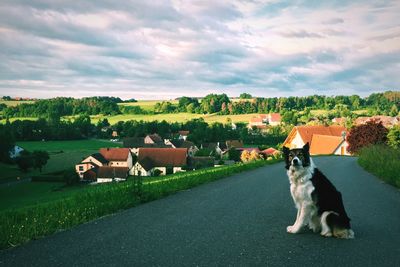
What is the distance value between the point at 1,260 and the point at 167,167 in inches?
2220

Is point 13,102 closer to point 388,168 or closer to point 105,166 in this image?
point 105,166

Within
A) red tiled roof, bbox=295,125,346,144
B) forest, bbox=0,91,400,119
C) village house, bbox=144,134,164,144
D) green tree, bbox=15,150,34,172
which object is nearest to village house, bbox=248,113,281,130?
forest, bbox=0,91,400,119

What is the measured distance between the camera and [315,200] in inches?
233

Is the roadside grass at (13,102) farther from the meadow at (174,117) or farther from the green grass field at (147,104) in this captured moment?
the green grass field at (147,104)

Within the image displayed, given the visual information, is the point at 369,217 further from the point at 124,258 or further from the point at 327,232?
the point at 124,258

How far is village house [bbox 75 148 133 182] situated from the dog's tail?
43.5 m

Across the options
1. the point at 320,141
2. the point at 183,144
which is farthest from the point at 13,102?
the point at 320,141

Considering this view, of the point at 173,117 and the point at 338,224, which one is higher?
the point at 173,117

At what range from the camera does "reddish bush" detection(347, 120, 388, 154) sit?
134ft

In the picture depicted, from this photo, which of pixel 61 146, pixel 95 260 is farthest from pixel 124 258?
pixel 61 146

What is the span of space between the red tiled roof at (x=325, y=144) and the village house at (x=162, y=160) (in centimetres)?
2314

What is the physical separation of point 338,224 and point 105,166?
59580 mm

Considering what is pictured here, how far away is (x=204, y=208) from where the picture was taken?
8852 millimetres

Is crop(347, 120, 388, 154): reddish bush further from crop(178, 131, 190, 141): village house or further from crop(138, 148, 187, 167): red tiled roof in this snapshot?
crop(178, 131, 190, 141): village house
